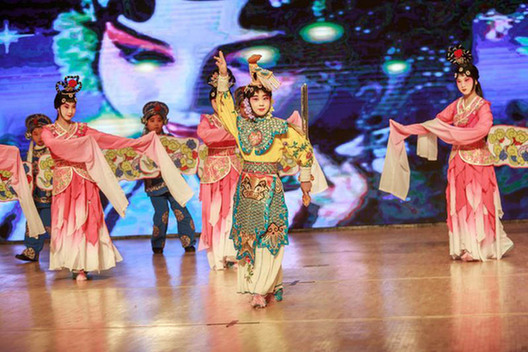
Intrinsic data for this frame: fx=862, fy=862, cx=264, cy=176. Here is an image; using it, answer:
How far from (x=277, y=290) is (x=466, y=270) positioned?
1.48 m

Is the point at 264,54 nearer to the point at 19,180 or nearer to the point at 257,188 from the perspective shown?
the point at 19,180

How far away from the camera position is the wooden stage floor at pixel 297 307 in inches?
154

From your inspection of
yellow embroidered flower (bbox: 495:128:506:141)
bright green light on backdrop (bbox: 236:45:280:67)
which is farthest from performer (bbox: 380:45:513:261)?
bright green light on backdrop (bbox: 236:45:280:67)

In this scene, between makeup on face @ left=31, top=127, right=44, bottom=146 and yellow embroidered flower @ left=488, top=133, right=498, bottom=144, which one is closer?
yellow embroidered flower @ left=488, top=133, right=498, bottom=144

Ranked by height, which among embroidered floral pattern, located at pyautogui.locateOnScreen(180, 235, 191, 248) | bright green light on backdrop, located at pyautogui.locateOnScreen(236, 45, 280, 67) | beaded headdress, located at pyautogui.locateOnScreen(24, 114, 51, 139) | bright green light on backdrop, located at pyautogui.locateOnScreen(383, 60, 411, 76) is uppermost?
bright green light on backdrop, located at pyautogui.locateOnScreen(236, 45, 280, 67)

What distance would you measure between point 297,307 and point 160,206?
3.46 metres

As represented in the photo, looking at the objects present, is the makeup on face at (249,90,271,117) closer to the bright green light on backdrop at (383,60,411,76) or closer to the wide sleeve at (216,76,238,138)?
the wide sleeve at (216,76,238,138)

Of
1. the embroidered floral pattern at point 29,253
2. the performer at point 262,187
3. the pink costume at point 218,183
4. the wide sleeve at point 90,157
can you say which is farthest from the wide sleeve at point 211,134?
the embroidered floral pattern at point 29,253

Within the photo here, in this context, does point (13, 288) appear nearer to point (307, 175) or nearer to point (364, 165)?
point (307, 175)

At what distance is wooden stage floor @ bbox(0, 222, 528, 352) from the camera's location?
12.9ft

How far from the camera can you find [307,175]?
4781 mm

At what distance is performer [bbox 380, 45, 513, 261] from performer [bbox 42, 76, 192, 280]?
6.33 ft

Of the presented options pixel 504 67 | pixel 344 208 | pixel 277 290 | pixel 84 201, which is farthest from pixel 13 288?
pixel 504 67

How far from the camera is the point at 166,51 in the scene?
9188 millimetres
